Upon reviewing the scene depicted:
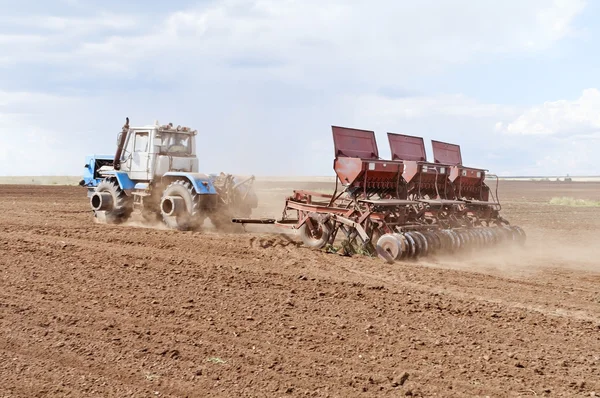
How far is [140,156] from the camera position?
14.0 m

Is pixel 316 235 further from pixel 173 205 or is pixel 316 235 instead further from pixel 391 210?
pixel 173 205

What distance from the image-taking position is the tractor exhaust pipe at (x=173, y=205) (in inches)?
517

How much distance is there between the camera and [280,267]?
9078mm

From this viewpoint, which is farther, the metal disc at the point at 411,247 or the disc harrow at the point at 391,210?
the disc harrow at the point at 391,210

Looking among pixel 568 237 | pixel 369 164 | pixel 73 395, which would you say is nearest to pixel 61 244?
pixel 369 164

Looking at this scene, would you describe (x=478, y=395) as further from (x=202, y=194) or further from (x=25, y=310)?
(x=202, y=194)

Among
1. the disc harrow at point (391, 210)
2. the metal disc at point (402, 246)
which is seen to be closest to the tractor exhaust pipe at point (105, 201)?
the disc harrow at point (391, 210)

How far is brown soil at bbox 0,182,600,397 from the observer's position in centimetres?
445

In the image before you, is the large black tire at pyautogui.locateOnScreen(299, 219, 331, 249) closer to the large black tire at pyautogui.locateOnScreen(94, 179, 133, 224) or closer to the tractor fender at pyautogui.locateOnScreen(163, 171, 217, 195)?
the tractor fender at pyautogui.locateOnScreen(163, 171, 217, 195)

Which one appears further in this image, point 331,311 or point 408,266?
point 408,266

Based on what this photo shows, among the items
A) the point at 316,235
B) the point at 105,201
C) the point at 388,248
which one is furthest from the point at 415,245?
the point at 105,201

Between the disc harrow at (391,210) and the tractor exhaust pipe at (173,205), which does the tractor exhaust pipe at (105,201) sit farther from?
the disc harrow at (391,210)

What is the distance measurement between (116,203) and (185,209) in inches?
88.1

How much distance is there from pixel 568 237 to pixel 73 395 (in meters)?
14.3
